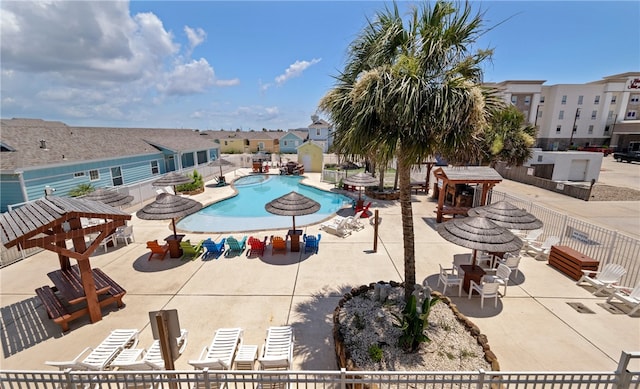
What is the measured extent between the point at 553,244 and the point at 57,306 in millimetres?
15895

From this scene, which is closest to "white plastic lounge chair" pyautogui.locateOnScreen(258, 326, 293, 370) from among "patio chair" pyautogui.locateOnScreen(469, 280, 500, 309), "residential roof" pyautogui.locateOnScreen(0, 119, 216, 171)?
"patio chair" pyautogui.locateOnScreen(469, 280, 500, 309)

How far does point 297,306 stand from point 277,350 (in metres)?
1.96

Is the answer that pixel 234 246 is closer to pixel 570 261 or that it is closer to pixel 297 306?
pixel 297 306

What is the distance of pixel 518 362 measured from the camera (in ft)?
17.9

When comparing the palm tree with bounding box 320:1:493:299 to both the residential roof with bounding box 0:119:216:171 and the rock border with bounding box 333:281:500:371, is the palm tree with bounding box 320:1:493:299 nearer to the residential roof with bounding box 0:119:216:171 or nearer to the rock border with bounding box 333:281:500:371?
the rock border with bounding box 333:281:500:371

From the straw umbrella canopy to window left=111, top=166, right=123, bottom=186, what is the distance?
23577 mm

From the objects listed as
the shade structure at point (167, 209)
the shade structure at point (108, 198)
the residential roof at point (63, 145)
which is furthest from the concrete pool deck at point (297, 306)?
the residential roof at point (63, 145)

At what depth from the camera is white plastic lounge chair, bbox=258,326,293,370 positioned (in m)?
4.98

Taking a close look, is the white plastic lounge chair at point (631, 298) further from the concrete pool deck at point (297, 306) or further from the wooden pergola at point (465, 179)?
the wooden pergola at point (465, 179)

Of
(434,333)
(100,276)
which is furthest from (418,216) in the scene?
(100,276)

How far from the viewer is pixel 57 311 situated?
650cm

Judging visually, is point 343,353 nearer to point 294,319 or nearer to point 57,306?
point 294,319

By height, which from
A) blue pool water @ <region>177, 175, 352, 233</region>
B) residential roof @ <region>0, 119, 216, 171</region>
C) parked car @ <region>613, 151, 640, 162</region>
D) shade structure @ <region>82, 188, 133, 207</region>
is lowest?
blue pool water @ <region>177, 175, 352, 233</region>

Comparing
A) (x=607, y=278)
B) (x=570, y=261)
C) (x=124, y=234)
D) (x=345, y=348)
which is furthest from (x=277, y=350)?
(x=124, y=234)
